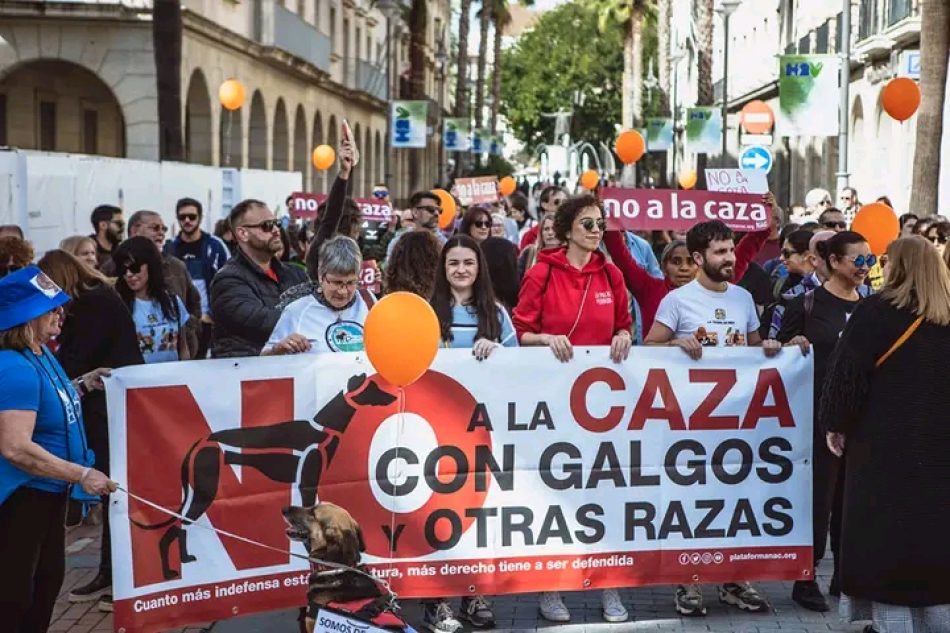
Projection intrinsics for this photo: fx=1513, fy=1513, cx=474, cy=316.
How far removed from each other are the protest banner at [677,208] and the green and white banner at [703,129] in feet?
69.4

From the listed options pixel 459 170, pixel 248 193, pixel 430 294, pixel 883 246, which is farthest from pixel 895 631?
pixel 459 170

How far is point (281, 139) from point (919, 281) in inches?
1467

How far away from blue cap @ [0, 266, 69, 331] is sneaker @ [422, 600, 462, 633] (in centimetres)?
250

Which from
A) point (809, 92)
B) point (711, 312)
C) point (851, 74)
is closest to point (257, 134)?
point (851, 74)

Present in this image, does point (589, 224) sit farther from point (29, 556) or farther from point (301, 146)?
point (301, 146)

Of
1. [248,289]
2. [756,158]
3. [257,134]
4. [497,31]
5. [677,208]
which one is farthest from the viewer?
[497,31]

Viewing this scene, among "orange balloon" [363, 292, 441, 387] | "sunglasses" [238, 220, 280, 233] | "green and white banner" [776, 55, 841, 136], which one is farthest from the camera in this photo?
"green and white banner" [776, 55, 841, 136]

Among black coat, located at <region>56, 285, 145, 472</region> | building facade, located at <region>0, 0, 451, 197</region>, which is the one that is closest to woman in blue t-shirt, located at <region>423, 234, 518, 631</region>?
black coat, located at <region>56, 285, 145, 472</region>

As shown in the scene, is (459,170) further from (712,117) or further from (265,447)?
(265,447)

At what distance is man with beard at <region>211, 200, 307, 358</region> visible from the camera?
25.4 feet

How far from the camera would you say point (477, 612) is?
7.00 m

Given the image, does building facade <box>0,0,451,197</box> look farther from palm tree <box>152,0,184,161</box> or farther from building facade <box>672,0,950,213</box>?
building facade <box>672,0,950,213</box>

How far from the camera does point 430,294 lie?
7.27m

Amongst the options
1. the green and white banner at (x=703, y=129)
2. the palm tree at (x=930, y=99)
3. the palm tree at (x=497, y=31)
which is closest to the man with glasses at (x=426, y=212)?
the palm tree at (x=930, y=99)
